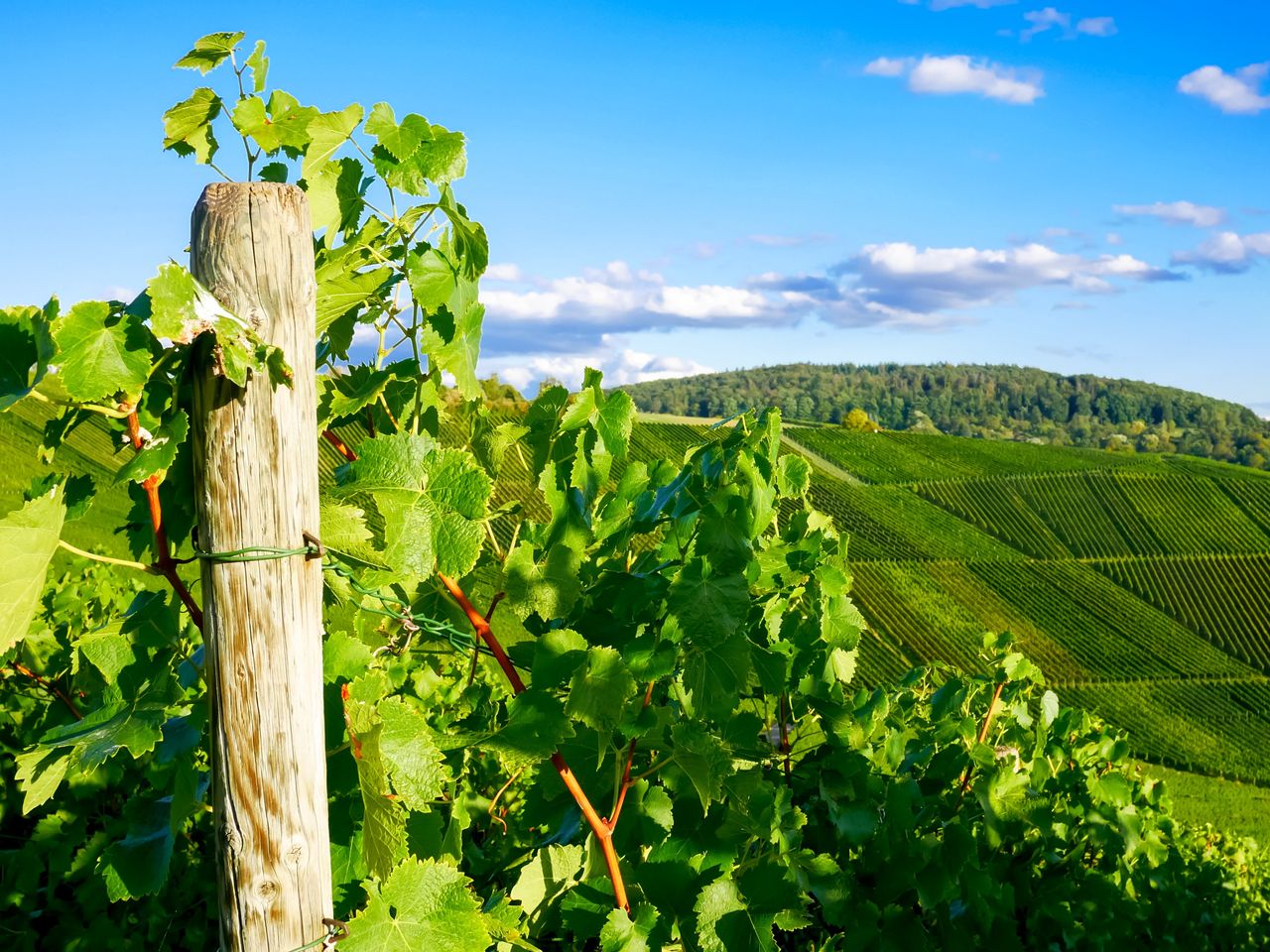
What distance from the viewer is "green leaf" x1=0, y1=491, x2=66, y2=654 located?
4.24 ft

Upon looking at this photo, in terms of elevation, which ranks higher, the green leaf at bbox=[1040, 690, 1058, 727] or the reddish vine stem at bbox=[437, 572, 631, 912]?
the reddish vine stem at bbox=[437, 572, 631, 912]

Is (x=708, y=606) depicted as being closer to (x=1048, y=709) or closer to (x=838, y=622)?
(x=838, y=622)

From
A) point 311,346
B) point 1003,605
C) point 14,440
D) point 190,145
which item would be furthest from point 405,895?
point 1003,605

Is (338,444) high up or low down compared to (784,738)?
up

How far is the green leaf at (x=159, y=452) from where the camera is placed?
1.34 m

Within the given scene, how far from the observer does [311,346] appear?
4.99 feet

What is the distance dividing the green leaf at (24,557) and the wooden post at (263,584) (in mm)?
193

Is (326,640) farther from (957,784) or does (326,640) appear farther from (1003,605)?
(1003,605)

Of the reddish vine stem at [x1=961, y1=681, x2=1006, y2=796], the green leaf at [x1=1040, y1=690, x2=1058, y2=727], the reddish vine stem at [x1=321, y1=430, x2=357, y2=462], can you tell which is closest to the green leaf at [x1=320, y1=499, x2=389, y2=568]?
the reddish vine stem at [x1=321, y1=430, x2=357, y2=462]

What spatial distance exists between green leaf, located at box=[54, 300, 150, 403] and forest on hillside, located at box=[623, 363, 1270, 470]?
282ft

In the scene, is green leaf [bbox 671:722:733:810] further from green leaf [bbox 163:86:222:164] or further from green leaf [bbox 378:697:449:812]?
green leaf [bbox 163:86:222:164]

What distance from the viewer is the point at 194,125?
172 cm

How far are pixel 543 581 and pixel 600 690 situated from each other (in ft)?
0.71

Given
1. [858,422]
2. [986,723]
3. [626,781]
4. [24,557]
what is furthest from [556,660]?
[858,422]
